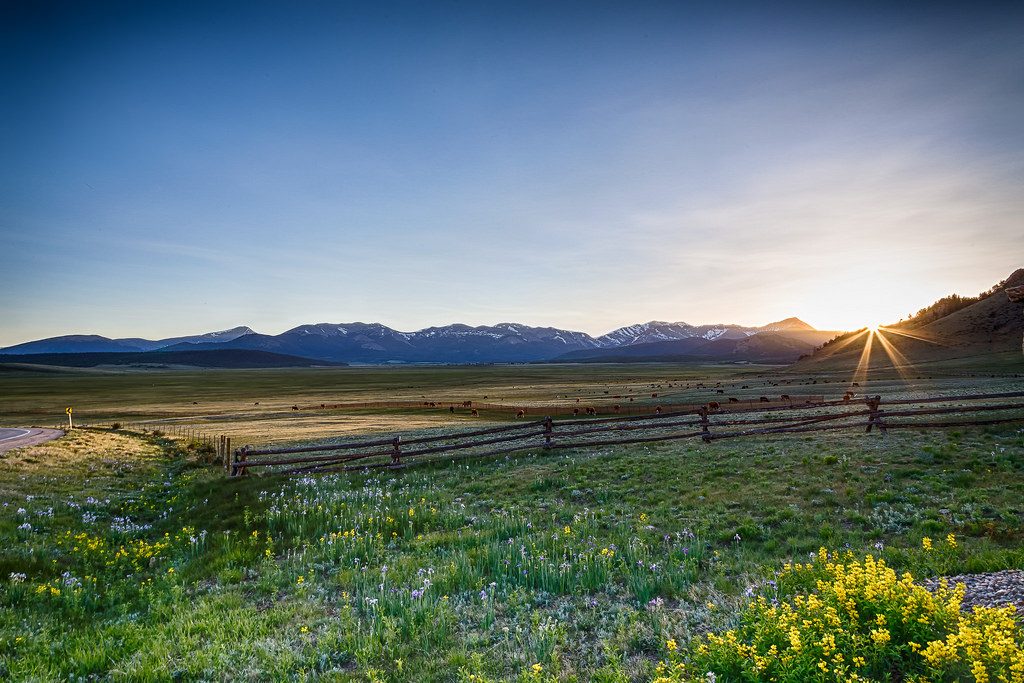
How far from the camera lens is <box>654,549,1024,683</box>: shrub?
210 inches

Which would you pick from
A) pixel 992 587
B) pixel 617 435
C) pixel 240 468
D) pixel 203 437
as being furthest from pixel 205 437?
pixel 992 587

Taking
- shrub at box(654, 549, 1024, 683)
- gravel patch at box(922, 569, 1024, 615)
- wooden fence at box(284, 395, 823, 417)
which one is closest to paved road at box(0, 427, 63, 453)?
wooden fence at box(284, 395, 823, 417)

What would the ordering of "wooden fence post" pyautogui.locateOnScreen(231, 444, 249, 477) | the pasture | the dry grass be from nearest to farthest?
1. the pasture
2. the dry grass
3. "wooden fence post" pyautogui.locateOnScreen(231, 444, 249, 477)

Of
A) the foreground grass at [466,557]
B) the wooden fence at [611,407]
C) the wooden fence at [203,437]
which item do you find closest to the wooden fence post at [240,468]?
the wooden fence at [203,437]

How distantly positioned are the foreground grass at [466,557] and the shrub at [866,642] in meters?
1.13

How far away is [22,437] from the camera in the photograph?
35.9 meters

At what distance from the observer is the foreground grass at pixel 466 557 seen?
7598 millimetres

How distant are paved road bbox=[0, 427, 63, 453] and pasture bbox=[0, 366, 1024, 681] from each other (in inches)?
477

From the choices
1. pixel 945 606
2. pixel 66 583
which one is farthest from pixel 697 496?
pixel 66 583

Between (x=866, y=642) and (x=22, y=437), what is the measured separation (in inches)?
1965

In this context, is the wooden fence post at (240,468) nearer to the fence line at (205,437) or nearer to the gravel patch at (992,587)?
the fence line at (205,437)

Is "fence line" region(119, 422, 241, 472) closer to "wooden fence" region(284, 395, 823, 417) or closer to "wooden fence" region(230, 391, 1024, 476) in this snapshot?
"wooden fence" region(230, 391, 1024, 476)

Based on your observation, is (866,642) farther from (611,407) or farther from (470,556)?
(611,407)

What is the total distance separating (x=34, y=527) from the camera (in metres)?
15.1
